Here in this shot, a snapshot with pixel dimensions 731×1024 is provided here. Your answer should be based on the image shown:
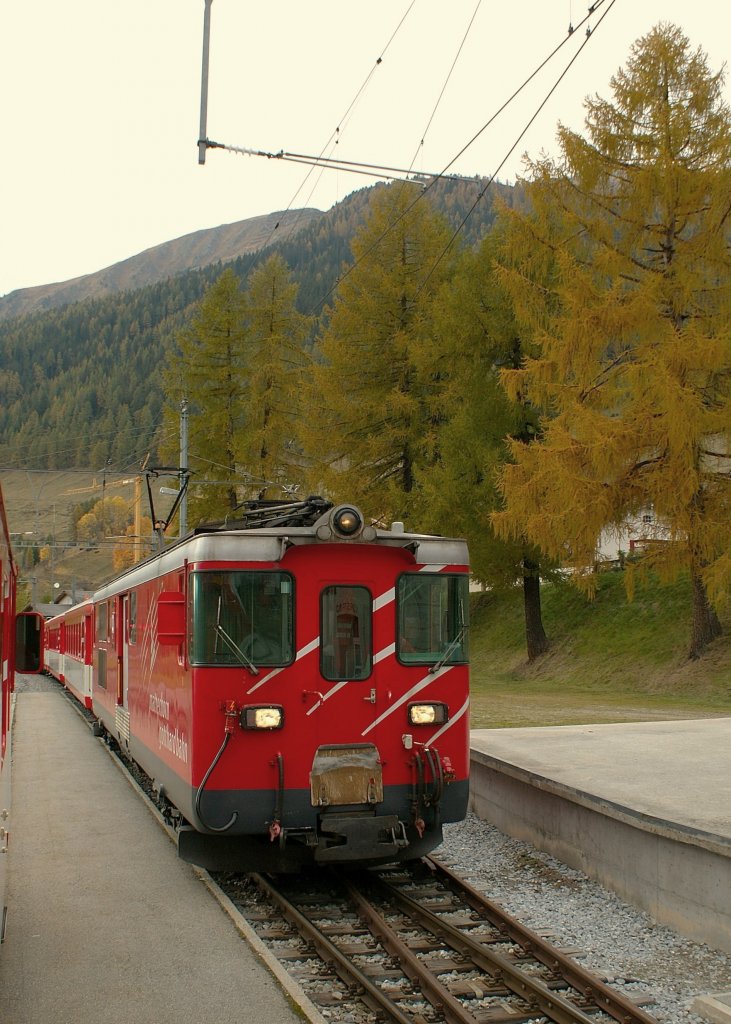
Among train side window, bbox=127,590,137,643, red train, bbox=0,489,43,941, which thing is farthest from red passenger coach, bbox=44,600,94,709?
red train, bbox=0,489,43,941

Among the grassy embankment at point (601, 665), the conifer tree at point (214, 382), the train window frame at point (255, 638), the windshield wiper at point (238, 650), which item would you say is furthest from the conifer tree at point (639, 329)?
the conifer tree at point (214, 382)

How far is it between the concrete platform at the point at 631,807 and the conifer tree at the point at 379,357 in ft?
59.9

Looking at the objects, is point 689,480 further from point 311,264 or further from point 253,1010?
point 311,264

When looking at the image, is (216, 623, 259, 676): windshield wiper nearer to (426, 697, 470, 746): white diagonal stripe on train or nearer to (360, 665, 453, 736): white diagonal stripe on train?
(360, 665, 453, 736): white diagonal stripe on train

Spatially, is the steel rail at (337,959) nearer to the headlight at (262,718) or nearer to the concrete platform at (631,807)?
the headlight at (262,718)

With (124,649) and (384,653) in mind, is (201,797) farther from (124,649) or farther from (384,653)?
(124,649)

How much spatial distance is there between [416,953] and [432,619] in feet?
8.42

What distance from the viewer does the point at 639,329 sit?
21578mm

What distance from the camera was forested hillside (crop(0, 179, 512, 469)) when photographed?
14038 centimetres

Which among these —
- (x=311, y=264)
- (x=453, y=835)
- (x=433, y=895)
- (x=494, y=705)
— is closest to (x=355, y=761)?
(x=433, y=895)

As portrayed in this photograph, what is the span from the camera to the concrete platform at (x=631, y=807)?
7.49 m

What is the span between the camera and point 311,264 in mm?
177500

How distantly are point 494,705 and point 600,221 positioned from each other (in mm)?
10805

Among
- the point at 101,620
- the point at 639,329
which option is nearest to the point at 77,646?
the point at 101,620
